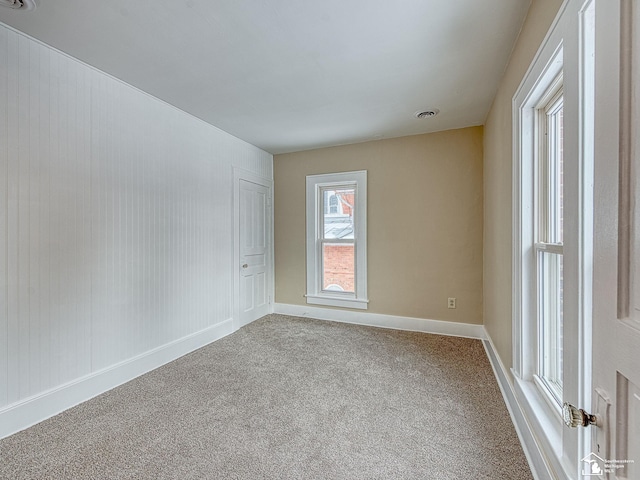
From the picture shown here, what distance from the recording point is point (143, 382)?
92.0 inches

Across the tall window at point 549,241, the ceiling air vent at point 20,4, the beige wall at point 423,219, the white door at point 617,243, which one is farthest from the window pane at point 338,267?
the ceiling air vent at point 20,4

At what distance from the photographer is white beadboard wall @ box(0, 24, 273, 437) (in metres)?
1.75

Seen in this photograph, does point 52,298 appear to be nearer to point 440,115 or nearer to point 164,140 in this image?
point 164,140

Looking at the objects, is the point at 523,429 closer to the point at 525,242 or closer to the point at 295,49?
the point at 525,242

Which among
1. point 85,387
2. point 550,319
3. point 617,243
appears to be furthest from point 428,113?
point 85,387

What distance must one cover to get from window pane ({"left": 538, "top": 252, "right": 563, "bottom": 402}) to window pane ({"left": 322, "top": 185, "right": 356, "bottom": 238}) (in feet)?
8.16

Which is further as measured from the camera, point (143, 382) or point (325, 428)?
point (143, 382)

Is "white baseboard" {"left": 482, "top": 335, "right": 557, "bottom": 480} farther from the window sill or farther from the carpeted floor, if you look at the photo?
the window sill

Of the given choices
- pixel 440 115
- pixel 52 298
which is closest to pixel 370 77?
pixel 440 115

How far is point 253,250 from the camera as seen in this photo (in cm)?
398

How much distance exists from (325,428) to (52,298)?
77.4 inches
